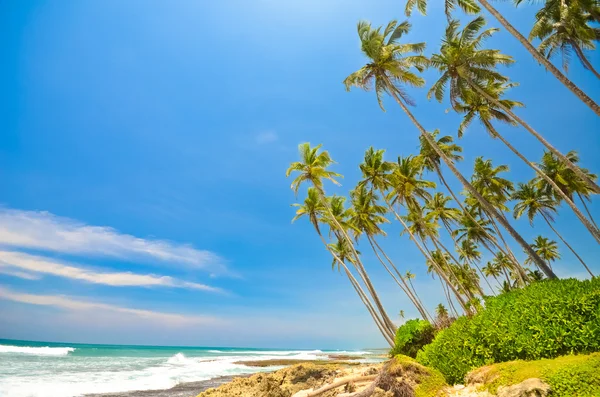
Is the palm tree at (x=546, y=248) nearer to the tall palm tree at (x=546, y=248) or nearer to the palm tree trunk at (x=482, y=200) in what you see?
the tall palm tree at (x=546, y=248)

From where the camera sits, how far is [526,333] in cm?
600

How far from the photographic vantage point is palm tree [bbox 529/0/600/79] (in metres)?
15.3

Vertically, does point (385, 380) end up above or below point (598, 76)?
below

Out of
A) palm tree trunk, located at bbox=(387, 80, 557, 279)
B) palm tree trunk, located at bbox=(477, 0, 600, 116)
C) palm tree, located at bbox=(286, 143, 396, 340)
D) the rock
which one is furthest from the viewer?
palm tree, located at bbox=(286, 143, 396, 340)

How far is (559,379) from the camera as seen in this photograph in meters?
4.59

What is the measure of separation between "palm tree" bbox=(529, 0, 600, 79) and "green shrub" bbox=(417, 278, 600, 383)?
14.5 metres

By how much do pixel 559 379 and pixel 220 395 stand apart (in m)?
9.25

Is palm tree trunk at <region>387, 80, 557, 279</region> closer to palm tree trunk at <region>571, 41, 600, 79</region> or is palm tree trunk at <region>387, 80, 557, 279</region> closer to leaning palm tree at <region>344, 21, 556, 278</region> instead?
leaning palm tree at <region>344, 21, 556, 278</region>

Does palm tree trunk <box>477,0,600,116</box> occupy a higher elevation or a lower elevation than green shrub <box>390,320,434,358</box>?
higher

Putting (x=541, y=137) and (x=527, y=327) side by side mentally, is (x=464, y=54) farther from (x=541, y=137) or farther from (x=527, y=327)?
(x=527, y=327)

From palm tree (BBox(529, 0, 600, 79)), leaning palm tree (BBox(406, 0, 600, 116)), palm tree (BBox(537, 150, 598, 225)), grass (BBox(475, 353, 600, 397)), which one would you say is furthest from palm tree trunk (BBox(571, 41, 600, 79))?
grass (BBox(475, 353, 600, 397))

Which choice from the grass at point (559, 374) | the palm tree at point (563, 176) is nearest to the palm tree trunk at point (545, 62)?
the grass at point (559, 374)

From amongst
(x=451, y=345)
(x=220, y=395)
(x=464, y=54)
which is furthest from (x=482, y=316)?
(x=464, y=54)

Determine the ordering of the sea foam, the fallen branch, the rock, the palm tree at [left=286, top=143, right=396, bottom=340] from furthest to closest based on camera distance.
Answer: the sea foam → the palm tree at [left=286, top=143, right=396, bottom=340] → the fallen branch → the rock
